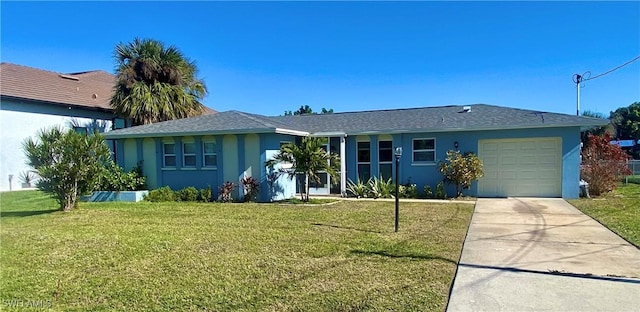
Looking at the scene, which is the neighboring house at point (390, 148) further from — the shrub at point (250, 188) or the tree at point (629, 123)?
the tree at point (629, 123)

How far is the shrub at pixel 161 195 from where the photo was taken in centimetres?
1397

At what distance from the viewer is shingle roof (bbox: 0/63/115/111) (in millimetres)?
18750

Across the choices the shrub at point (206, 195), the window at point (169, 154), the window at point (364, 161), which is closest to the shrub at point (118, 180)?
the window at point (169, 154)

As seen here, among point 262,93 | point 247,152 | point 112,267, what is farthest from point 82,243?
point 262,93

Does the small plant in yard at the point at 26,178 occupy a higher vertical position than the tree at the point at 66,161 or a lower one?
lower

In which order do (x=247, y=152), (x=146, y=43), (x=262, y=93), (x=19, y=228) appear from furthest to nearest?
(x=262, y=93)
(x=146, y=43)
(x=247, y=152)
(x=19, y=228)

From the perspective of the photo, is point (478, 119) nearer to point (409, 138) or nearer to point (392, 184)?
point (409, 138)

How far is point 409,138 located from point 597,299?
11.0m

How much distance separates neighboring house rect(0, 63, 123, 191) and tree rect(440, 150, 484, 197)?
20078 millimetres

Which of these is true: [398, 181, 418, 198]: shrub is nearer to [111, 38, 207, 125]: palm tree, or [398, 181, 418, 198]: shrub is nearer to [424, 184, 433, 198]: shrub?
[424, 184, 433, 198]: shrub

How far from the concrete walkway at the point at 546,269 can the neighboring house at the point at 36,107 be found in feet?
69.5

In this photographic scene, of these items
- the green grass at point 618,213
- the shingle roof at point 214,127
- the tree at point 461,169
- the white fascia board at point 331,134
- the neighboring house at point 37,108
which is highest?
the neighboring house at point 37,108

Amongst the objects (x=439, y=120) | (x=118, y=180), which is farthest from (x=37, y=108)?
(x=439, y=120)

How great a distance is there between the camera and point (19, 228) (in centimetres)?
827
